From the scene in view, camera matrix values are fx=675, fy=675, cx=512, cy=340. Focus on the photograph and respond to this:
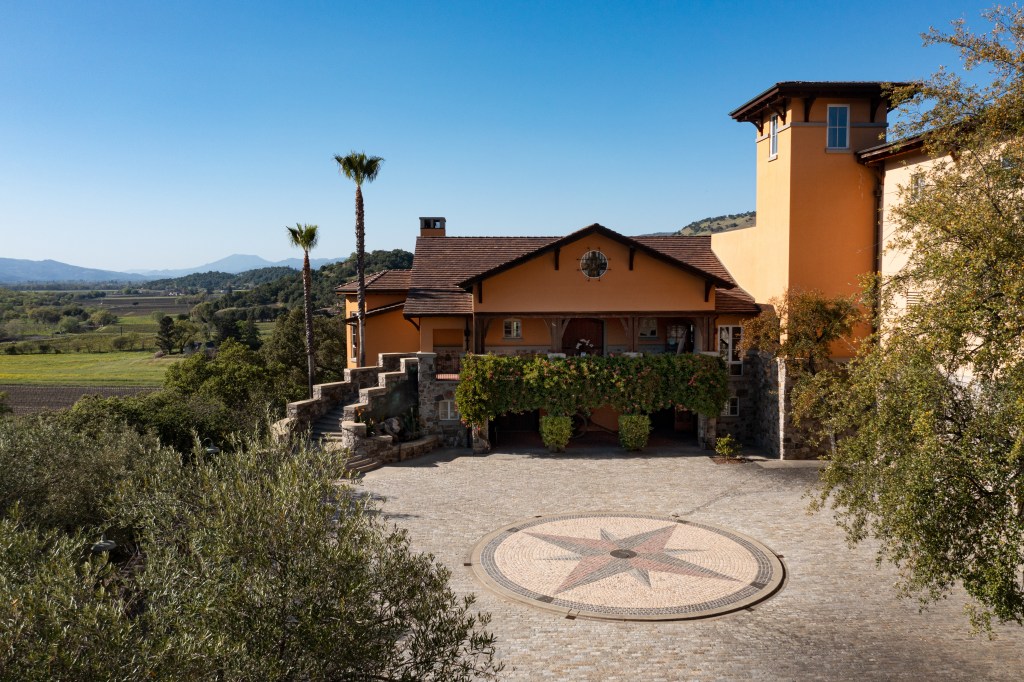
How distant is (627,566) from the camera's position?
16.3 metres

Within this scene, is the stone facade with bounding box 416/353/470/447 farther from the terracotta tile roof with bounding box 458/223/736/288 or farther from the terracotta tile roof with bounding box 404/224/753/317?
the terracotta tile roof with bounding box 458/223/736/288

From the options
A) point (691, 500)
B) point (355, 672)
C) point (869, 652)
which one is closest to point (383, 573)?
point (355, 672)

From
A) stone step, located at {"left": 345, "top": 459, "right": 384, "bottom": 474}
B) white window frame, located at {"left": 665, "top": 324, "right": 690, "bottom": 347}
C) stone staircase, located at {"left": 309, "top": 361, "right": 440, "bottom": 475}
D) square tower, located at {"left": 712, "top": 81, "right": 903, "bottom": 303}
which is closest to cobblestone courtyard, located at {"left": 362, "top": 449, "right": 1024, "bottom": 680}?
stone step, located at {"left": 345, "top": 459, "right": 384, "bottom": 474}

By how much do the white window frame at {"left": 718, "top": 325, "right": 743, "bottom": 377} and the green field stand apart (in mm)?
66261

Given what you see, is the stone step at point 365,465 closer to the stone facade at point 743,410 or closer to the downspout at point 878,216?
the stone facade at point 743,410

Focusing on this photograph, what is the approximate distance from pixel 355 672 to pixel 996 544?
334 inches

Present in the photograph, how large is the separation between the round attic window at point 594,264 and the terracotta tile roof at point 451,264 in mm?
3521

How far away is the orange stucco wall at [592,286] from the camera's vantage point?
28.5 meters

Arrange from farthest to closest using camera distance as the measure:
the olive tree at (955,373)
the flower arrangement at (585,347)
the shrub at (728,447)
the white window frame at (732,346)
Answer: the flower arrangement at (585,347) < the white window frame at (732,346) < the shrub at (728,447) < the olive tree at (955,373)

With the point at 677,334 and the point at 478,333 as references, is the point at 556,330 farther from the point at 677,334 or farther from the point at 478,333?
the point at 677,334

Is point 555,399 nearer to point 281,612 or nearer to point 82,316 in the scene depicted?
point 281,612

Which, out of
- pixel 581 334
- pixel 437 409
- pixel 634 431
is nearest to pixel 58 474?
pixel 437 409

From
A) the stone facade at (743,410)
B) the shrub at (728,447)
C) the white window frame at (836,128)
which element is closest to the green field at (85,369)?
the stone facade at (743,410)

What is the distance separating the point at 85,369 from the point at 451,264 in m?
74.8
